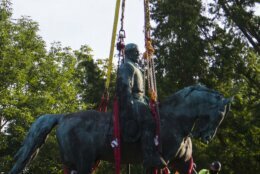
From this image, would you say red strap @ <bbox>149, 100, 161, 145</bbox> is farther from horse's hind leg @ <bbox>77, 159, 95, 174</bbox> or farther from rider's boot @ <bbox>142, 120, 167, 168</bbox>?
horse's hind leg @ <bbox>77, 159, 95, 174</bbox>

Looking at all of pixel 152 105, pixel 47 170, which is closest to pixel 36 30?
pixel 47 170

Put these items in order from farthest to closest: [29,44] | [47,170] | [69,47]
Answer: [69,47], [29,44], [47,170]

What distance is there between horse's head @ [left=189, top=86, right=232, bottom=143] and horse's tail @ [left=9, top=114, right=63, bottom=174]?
226cm

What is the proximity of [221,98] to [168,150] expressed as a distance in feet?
3.73

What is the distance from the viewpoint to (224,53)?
24.1 meters

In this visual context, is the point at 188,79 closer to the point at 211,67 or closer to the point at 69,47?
the point at 211,67

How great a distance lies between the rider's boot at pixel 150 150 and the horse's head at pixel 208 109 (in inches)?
28.5

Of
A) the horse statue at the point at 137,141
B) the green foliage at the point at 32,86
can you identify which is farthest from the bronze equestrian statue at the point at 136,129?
the green foliage at the point at 32,86

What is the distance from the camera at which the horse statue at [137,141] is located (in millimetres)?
8320

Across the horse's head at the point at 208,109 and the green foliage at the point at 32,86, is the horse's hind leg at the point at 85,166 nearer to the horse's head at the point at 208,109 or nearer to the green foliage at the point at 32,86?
the horse's head at the point at 208,109

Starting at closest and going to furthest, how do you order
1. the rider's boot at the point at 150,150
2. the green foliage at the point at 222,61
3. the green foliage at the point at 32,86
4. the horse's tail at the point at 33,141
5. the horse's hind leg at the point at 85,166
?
the rider's boot at the point at 150,150 → the horse's hind leg at the point at 85,166 → the horse's tail at the point at 33,141 → the green foliage at the point at 222,61 → the green foliage at the point at 32,86

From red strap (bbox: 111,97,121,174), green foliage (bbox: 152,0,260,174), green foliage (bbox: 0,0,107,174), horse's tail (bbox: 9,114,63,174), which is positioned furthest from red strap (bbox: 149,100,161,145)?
green foliage (bbox: 0,0,107,174)

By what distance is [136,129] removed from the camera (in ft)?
27.4

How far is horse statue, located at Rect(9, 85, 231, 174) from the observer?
328 inches
